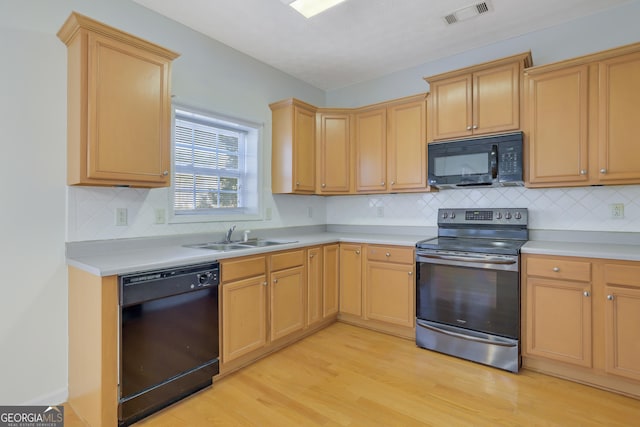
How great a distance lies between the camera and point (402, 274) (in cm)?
303

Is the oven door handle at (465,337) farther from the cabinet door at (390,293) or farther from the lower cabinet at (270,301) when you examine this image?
the lower cabinet at (270,301)

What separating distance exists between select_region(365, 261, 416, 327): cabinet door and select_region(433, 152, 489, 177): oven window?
948 millimetres

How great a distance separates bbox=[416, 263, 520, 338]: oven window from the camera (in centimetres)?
246

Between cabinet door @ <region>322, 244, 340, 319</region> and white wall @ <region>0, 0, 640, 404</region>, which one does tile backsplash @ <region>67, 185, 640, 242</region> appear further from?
cabinet door @ <region>322, 244, 340, 319</region>

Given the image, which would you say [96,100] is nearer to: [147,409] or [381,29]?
[147,409]

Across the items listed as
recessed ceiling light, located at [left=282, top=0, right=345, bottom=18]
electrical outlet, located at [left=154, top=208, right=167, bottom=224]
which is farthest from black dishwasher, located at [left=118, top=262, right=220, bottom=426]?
recessed ceiling light, located at [left=282, top=0, right=345, bottom=18]

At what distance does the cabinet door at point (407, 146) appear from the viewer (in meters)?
3.23

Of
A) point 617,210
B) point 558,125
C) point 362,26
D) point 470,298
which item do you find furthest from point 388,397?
point 362,26

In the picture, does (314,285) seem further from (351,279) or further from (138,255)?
(138,255)

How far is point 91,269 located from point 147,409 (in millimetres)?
882

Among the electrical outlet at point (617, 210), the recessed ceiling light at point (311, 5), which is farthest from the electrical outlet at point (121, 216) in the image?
the electrical outlet at point (617, 210)

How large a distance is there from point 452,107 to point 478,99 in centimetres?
22

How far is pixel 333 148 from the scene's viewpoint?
3.68m

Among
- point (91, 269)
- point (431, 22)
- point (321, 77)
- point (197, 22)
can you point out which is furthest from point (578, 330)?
point (197, 22)
